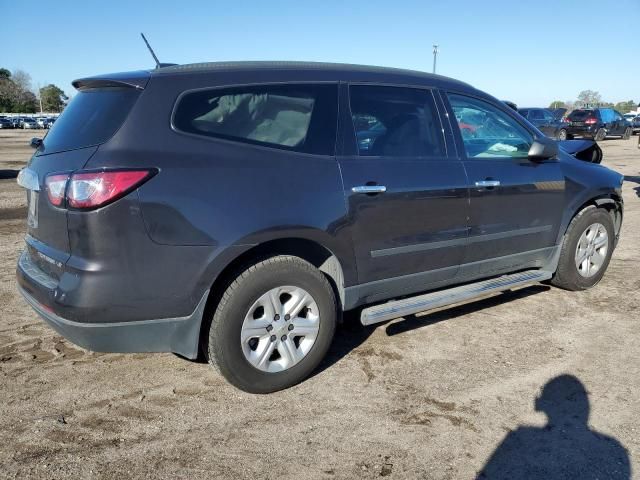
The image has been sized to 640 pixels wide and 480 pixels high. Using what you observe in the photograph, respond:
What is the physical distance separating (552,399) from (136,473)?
2319 mm

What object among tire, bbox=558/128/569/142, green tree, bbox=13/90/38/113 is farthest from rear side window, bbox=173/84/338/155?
green tree, bbox=13/90/38/113

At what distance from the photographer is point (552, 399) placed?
3.17 meters

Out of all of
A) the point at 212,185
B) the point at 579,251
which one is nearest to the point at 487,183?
the point at 579,251

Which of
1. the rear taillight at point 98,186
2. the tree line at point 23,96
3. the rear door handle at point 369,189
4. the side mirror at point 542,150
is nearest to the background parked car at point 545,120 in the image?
the side mirror at point 542,150

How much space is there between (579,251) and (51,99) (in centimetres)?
12176

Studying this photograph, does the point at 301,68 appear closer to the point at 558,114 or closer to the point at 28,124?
the point at 558,114

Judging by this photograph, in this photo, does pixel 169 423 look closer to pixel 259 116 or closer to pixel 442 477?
pixel 442 477

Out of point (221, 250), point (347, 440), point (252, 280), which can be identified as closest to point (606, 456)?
point (347, 440)

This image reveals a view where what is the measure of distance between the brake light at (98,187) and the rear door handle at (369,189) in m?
1.31

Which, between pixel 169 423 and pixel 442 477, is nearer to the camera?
pixel 442 477

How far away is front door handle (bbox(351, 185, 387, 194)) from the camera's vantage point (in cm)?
332

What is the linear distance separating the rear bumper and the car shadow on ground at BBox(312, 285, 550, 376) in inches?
37.3

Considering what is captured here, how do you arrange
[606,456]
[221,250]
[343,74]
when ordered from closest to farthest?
[606,456] → [221,250] → [343,74]

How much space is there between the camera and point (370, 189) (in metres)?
3.37
